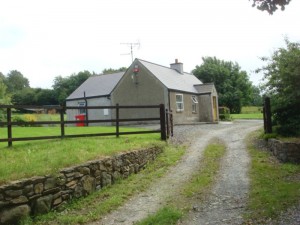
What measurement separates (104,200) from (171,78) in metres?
23.0

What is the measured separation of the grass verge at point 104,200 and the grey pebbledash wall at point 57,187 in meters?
0.20

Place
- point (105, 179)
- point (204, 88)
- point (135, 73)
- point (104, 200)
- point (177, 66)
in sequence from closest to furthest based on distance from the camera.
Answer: point (104, 200) → point (105, 179) → point (135, 73) → point (204, 88) → point (177, 66)

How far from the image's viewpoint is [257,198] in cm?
763

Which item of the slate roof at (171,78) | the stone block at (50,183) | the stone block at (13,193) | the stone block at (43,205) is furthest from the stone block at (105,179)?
the slate roof at (171,78)

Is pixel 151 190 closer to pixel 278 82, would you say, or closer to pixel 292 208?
pixel 292 208

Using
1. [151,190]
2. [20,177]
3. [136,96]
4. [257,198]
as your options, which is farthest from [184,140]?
[136,96]

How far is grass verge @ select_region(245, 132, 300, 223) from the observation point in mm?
6688

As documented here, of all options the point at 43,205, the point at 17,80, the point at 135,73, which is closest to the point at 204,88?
the point at 135,73

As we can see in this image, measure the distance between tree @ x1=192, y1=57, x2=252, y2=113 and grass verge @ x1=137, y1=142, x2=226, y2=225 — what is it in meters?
41.3

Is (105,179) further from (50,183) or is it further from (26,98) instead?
(26,98)

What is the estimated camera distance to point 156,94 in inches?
1107

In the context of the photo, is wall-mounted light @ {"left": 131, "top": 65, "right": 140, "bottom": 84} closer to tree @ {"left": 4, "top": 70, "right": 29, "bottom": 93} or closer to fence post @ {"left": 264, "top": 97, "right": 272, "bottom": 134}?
fence post @ {"left": 264, "top": 97, "right": 272, "bottom": 134}

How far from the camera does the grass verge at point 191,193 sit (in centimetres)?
667

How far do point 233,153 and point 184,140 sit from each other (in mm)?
3782
